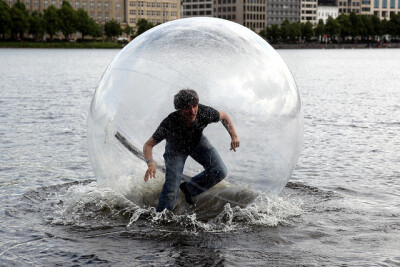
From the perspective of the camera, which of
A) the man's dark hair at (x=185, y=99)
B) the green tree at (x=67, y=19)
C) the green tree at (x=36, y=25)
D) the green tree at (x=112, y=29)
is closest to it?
the man's dark hair at (x=185, y=99)

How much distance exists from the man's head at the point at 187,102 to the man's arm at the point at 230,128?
1.03 ft

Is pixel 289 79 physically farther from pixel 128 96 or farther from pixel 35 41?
pixel 35 41

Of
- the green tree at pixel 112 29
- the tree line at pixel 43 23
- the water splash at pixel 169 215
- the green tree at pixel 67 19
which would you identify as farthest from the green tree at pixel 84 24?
the water splash at pixel 169 215

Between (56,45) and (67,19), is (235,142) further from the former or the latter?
(67,19)

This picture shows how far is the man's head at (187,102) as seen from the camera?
7910mm

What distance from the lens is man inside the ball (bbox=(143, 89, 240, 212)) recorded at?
795 centimetres

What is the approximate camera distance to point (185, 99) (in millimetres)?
7910

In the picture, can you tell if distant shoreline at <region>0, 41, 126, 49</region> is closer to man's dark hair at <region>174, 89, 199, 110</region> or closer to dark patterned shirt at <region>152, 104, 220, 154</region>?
dark patterned shirt at <region>152, 104, 220, 154</region>

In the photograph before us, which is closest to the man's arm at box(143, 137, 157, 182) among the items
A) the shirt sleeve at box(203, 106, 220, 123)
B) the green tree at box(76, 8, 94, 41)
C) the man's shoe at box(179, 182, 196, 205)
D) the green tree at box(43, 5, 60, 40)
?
the man's shoe at box(179, 182, 196, 205)

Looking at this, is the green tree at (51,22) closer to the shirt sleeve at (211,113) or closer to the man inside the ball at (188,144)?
the man inside the ball at (188,144)

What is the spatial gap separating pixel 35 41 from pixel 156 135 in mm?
172151

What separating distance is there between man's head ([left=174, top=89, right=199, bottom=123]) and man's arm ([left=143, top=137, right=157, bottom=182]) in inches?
20.4

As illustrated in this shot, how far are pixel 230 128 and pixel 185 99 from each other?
620 mm

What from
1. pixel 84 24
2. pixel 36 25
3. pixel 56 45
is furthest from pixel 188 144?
pixel 84 24
